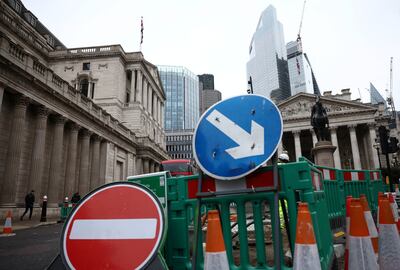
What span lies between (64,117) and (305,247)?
70.8 ft

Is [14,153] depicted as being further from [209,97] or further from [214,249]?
[209,97]

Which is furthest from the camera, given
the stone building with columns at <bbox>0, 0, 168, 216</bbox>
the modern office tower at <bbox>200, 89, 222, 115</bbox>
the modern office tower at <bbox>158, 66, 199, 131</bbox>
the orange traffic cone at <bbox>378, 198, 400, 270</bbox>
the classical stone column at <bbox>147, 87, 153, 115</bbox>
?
the modern office tower at <bbox>200, 89, 222, 115</bbox>

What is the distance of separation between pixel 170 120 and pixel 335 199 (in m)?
126

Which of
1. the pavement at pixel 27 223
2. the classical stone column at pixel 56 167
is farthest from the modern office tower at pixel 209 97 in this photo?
the pavement at pixel 27 223

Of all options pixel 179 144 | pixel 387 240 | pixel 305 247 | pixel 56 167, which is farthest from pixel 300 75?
pixel 305 247

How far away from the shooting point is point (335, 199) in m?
5.77

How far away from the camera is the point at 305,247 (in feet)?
7.16

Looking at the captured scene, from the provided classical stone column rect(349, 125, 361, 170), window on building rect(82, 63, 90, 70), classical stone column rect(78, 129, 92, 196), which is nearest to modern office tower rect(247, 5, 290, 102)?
classical stone column rect(349, 125, 361, 170)

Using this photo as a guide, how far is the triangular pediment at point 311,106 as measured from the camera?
49.9 meters

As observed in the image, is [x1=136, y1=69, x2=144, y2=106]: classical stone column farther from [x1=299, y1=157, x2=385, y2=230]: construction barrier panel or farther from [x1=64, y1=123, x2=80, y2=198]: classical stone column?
[x1=299, y1=157, x2=385, y2=230]: construction barrier panel

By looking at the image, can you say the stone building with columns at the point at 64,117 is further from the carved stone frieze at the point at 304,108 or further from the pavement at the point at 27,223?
the carved stone frieze at the point at 304,108

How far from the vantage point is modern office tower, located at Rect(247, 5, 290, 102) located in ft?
363

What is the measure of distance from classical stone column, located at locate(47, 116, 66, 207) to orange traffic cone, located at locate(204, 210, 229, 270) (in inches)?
758

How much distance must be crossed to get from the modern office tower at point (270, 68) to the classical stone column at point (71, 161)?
8229cm
